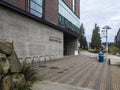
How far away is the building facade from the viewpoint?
14557mm

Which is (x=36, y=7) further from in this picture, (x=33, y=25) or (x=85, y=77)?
(x=85, y=77)

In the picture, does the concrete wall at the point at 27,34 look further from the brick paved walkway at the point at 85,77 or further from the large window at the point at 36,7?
the brick paved walkway at the point at 85,77

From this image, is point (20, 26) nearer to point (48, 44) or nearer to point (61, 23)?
point (48, 44)

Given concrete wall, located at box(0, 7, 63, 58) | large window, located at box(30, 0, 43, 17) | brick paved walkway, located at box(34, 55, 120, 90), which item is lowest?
brick paved walkway, located at box(34, 55, 120, 90)

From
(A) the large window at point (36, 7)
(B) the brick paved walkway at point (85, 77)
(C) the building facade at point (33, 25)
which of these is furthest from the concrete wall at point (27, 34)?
(B) the brick paved walkway at point (85, 77)

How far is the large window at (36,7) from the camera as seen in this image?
18856 millimetres

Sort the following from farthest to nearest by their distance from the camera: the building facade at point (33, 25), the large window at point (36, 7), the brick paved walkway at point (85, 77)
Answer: the large window at point (36, 7), the building facade at point (33, 25), the brick paved walkway at point (85, 77)

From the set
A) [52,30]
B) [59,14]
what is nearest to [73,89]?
[52,30]

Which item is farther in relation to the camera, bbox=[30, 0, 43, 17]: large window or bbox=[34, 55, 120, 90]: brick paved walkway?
bbox=[30, 0, 43, 17]: large window

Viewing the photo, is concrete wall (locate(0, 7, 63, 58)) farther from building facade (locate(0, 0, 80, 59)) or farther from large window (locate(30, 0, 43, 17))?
large window (locate(30, 0, 43, 17))

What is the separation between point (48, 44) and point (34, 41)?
4.48 meters

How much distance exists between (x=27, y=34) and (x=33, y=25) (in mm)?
1680

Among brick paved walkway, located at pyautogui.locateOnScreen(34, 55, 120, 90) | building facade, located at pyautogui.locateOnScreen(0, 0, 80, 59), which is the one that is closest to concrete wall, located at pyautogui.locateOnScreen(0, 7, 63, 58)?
building facade, located at pyautogui.locateOnScreen(0, 0, 80, 59)

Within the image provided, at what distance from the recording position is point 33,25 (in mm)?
19062
